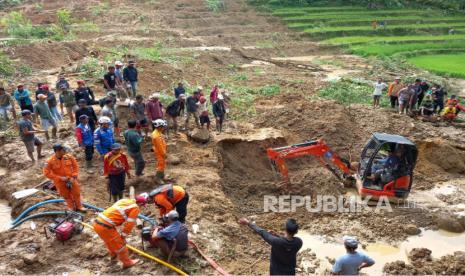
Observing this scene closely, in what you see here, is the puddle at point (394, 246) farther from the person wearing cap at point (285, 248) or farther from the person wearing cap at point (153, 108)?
the person wearing cap at point (153, 108)

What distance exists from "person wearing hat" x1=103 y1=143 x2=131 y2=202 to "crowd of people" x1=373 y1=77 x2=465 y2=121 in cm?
1225

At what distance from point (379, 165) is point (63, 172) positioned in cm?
774

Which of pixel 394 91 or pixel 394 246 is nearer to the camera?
pixel 394 246

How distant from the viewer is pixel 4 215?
32.1 feet

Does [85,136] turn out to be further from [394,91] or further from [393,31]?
[393,31]

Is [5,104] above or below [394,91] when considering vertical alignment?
above

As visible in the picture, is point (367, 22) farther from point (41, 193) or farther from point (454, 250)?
point (41, 193)

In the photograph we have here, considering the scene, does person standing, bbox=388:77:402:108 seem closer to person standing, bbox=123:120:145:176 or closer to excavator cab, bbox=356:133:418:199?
excavator cab, bbox=356:133:418:199

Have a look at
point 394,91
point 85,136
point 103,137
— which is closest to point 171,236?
point 103,137

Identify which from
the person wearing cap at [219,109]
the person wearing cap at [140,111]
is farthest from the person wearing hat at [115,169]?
the person wearing cap at [219,109]

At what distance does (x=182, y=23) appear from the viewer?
3538 centimetres

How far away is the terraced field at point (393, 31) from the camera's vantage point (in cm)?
2967

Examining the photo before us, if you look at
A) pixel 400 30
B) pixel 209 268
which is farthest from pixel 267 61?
pixel 209 268

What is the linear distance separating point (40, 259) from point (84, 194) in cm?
241
